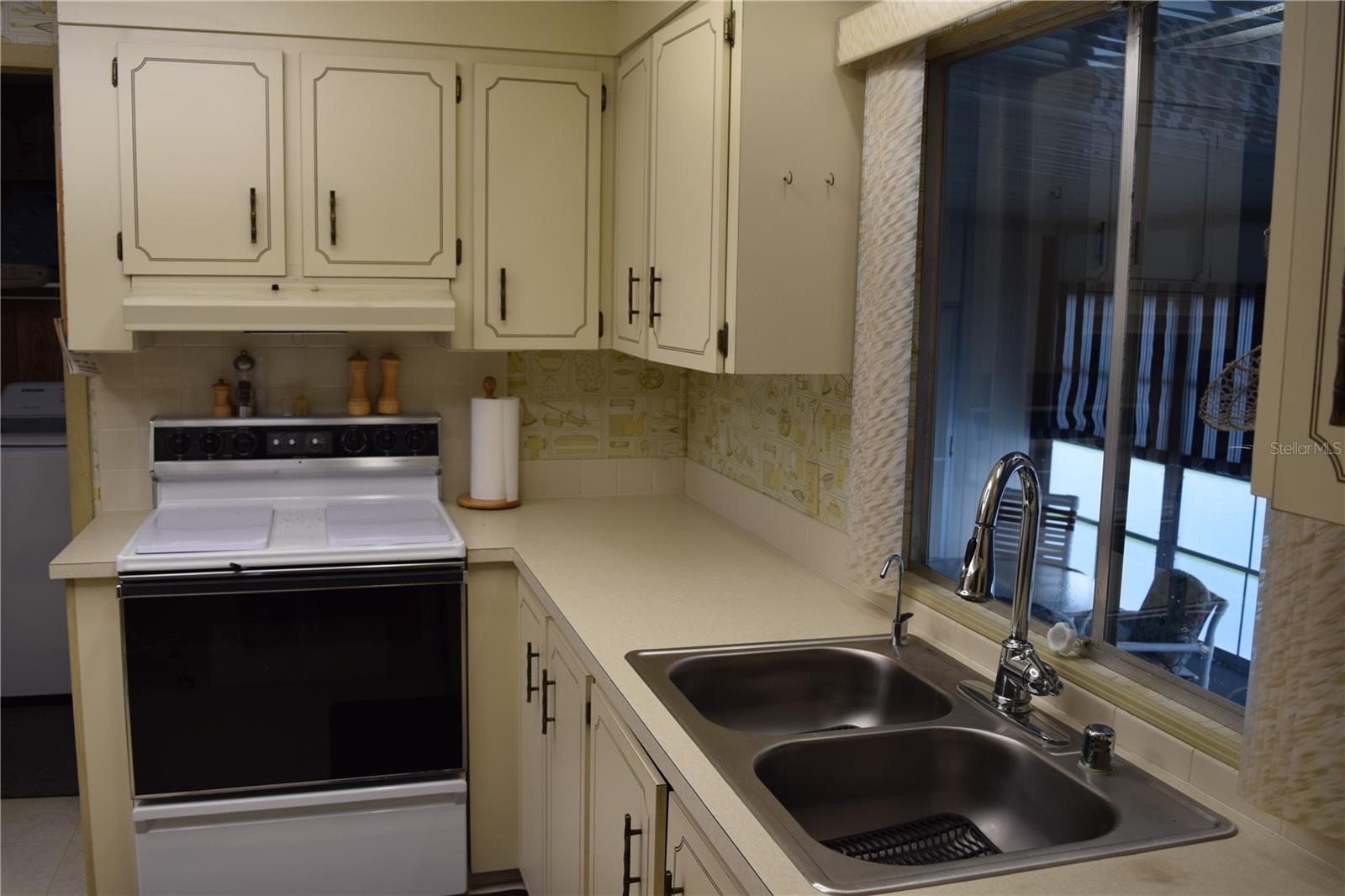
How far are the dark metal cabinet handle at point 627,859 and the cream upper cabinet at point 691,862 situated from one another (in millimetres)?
146

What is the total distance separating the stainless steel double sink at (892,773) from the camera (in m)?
1.38

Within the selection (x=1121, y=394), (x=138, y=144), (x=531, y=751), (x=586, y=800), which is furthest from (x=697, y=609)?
(x=138, y=144)

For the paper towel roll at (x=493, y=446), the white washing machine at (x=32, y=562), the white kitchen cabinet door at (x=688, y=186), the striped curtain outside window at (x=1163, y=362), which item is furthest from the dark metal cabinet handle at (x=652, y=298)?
the white washing machine at (x=32, y=562)

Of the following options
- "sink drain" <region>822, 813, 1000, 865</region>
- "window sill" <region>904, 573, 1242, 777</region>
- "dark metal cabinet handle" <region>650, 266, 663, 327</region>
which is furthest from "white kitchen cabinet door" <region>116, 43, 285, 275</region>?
"sink drain" <region>822, 813, 1000, 865</region>

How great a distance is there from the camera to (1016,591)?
1752 millimetres

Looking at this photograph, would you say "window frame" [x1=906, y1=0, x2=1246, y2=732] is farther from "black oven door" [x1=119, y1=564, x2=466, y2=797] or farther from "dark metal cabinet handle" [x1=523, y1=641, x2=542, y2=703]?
"black oven door" [x1=119, y1=564, x2=466, y2=797]

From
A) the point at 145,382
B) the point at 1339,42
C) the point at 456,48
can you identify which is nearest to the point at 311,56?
the point at 456,48

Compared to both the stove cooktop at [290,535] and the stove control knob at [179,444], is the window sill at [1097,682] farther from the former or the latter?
the stove control knob at [179,444]

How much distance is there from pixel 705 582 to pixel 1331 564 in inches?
58.1

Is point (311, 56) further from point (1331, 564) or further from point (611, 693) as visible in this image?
point (1331, 564)

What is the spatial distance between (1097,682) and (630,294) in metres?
1.66

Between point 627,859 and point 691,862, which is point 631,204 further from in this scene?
point 691,862

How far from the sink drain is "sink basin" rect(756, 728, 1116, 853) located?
0.01m

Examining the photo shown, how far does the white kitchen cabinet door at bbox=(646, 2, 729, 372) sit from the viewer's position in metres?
2.28
